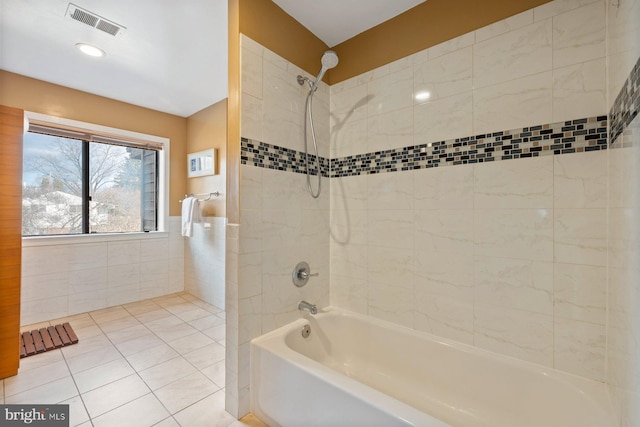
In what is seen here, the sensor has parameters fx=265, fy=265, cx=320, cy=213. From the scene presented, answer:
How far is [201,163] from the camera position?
134 inches

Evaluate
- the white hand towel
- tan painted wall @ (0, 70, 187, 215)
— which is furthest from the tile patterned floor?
tan painted wall @ (0, 70, 187, 215)

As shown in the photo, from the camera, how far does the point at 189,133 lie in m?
3.71

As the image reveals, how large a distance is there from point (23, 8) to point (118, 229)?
7.47 feet

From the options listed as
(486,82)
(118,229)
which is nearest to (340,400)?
(486,82)

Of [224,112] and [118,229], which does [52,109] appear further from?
[224,112]

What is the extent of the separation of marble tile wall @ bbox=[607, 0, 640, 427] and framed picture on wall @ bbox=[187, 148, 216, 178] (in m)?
3.26

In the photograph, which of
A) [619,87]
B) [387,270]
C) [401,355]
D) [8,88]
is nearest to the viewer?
[619,87]

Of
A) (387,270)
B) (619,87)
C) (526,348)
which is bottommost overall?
(526,348)

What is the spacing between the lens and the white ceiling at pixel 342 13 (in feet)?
5.51

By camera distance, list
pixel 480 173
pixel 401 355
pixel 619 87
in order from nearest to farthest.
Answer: pixel 619 87 → pixel 480 173 → pixel 401 355

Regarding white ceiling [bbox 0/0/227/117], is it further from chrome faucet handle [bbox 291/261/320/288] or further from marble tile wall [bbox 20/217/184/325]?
chrome faucet handle [bbox 291/261/320/288]

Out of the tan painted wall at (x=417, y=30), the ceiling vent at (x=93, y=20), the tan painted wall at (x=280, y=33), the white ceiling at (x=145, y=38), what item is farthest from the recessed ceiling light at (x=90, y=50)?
the tan painted wall at (x=417, y=30)

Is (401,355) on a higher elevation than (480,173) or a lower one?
lower

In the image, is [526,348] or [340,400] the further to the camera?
Result: [526,348]
